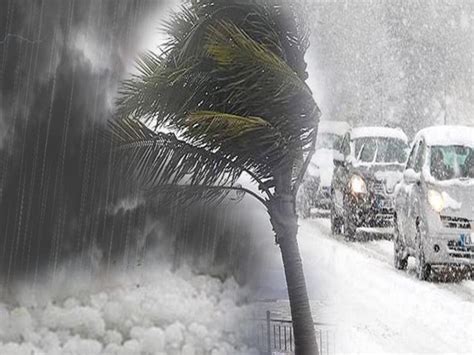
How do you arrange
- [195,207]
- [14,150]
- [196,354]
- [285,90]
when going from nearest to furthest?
[285,90], [195,207], [196,354], [14,150]

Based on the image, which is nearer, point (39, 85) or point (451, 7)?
point (451, 7)

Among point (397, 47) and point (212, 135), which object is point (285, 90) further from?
point (397, 47)

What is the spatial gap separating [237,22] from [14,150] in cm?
491

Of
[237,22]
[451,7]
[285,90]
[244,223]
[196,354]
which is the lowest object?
[196,354]

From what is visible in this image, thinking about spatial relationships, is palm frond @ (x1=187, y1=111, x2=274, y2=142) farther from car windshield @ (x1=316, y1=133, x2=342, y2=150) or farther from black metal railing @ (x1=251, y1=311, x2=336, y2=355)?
black metal railing @ (x1=251, y1=311, x2=336, y2=355)

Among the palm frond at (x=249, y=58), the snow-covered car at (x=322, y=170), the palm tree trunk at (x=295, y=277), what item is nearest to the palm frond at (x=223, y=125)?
the palm frond at (x=249, y=58)

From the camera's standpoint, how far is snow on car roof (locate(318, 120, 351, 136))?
6.83 meters

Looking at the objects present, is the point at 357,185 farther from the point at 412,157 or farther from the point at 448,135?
the point at 448,135

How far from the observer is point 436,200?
6.46 m

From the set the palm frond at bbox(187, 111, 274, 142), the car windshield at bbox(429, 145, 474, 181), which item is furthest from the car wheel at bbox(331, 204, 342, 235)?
the palm frond at bbox(187, 111, 274, 142)

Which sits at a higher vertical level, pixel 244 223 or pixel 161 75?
pixel 161 75

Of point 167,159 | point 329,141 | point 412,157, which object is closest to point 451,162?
point 412,157

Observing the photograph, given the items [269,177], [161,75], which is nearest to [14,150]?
[161,75]

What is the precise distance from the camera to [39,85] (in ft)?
32.5
